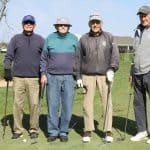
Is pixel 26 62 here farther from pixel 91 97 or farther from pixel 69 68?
pixel 91 97

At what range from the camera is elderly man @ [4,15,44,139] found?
8.80 meters

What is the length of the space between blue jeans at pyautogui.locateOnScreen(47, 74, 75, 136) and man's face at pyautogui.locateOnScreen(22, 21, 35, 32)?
2.98 feet

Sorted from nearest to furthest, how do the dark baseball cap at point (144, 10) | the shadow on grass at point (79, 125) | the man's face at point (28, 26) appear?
the dark baseball cap at point (144, 10) → the man's face at point (28, 26) → the shadow on grass at point (79, 125)

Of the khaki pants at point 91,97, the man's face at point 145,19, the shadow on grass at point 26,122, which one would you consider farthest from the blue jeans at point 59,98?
the man's face at point 145,19

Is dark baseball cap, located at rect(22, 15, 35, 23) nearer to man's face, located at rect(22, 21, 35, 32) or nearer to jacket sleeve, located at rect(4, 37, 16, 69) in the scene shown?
man's face, located at rect(22, 21, 35, 32)

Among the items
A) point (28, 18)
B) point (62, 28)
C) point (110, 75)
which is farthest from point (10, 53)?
point (110, 75)

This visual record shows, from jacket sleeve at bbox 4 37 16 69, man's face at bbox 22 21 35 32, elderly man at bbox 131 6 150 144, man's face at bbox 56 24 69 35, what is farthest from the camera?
jacket sleeve at bbox 4 37 16 69

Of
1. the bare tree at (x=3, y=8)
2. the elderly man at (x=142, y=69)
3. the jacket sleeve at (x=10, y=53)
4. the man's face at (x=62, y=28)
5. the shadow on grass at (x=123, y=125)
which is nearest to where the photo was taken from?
the elderly man at (x=142, y=69)

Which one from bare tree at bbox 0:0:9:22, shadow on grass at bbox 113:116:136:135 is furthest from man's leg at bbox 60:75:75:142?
bare tree at bbox 0:0:9:22

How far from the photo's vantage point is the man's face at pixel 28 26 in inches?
344

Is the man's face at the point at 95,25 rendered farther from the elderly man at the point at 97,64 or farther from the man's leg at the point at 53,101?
the man's leg at the point at 53,101

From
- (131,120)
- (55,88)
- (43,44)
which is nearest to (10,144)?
(55,88)

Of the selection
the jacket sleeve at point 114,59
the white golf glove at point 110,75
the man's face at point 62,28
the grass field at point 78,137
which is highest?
the man's face at point 62,28

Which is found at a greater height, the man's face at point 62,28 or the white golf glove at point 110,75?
the man's face at point 62,28
